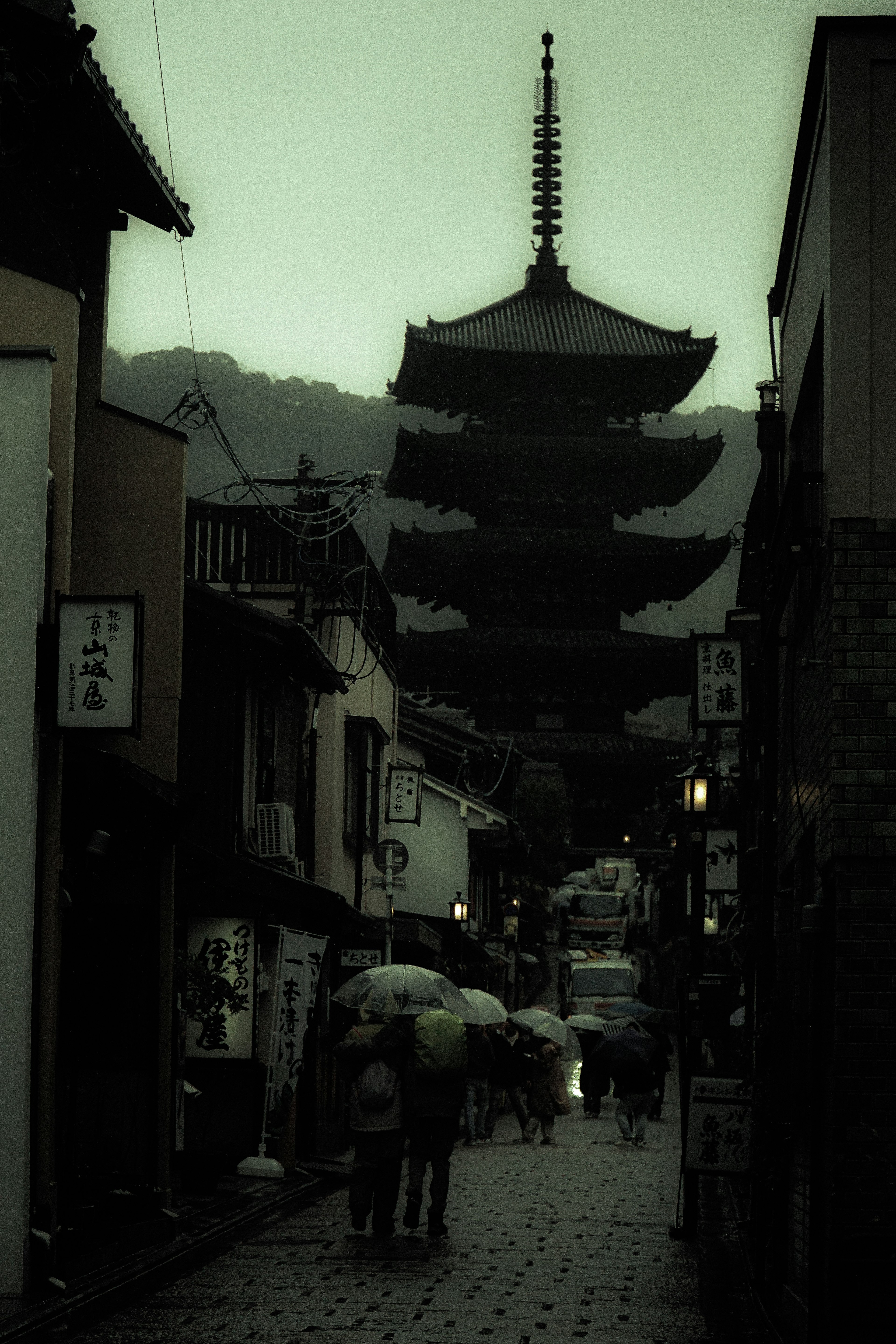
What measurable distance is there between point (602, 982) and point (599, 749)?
18.7 meters

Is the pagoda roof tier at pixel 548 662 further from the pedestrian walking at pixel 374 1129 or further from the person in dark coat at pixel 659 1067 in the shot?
the pedestrian walking at pixel 374 1129

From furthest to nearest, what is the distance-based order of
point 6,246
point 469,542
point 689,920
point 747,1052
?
point 469,542, point 689,920, point 747,1052, point 6,246

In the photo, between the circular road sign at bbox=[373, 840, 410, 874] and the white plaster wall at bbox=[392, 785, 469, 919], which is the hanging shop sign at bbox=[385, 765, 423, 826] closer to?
the circular road sign at bbox=[373, 840, 410, 874]

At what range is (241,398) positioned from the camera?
137m

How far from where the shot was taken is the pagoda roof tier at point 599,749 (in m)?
56.7

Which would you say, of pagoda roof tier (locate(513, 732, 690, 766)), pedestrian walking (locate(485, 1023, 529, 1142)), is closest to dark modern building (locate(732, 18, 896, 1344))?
pedestrian walking (locate(485, 1023, 529, 1142))

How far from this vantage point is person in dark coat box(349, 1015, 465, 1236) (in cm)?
1150

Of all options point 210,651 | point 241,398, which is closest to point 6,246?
point 210,651

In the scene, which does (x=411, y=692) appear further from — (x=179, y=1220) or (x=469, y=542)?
(x=179, y=1220)

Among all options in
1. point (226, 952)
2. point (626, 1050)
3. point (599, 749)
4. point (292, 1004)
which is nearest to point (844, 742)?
point (292, 1004)

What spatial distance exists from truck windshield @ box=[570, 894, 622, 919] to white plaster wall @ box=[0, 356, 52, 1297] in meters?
45.4

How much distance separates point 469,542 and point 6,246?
43.7m

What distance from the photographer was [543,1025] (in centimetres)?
2066

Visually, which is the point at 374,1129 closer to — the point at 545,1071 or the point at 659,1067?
the point at 545,1071
